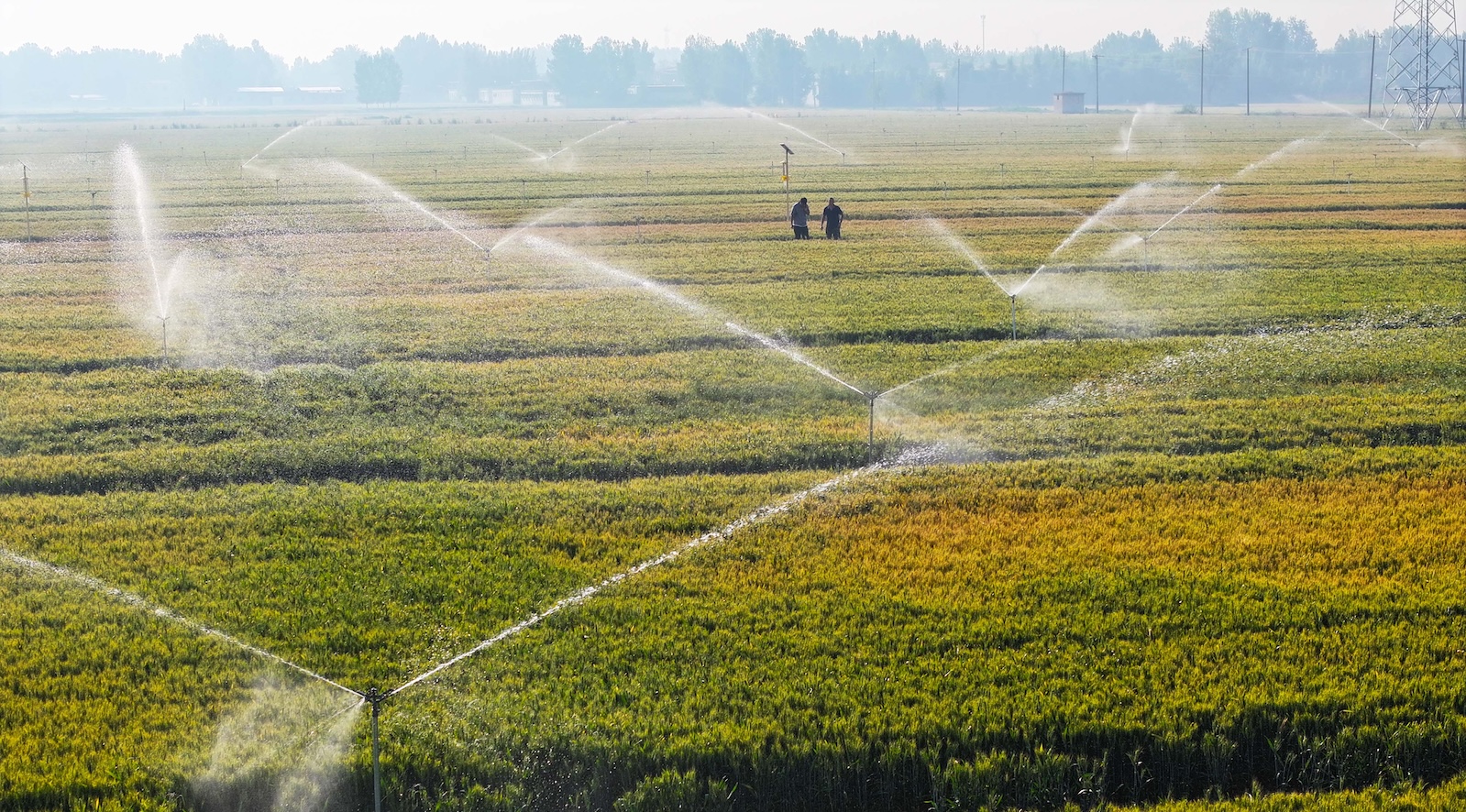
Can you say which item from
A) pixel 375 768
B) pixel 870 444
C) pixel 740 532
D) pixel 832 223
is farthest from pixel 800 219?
pixel 375 768

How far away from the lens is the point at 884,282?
1072 inches

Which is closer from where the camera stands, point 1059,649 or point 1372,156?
point 1059,649

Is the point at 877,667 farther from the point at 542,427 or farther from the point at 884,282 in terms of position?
the point at 884,282

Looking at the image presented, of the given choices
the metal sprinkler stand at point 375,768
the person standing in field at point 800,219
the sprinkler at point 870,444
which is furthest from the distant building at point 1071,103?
the metal sprinkler stand at point 375,768

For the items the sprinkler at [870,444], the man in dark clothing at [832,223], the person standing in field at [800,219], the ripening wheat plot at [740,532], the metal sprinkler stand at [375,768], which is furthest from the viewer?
the man in dark clothing at [832,223]

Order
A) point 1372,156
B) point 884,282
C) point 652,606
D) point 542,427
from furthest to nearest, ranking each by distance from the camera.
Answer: point 1372,156 → point 884,282 → point 542,427 → point 652,606

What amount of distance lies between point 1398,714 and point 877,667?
10.5 feet

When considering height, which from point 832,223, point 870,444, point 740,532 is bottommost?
point 740,532

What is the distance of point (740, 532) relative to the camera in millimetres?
12398

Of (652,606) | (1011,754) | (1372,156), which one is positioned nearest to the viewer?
(1011,754)

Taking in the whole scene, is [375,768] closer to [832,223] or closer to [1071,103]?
[832,223]

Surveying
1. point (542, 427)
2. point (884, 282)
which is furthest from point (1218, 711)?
point (884, 282)

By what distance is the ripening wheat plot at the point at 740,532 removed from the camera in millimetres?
8352

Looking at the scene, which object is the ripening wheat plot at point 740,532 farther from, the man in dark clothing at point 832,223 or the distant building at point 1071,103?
the distant building at point 1071,103
